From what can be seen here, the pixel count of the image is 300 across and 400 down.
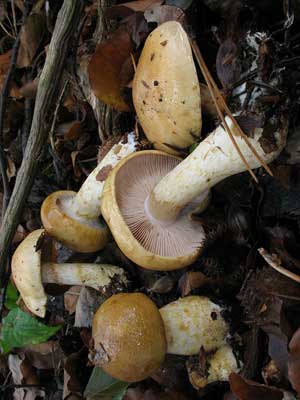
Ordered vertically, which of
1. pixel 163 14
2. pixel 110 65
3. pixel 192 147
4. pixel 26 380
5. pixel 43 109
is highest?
pixel 163 14

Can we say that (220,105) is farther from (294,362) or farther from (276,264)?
(294,362)

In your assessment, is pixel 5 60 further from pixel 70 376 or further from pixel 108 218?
pixel 70 376

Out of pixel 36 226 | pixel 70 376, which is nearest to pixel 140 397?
pixel 70 376

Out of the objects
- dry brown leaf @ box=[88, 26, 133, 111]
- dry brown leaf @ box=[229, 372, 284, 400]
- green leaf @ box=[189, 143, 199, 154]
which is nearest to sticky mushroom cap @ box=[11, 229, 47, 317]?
dry brown leaf @ box=[88, 26, 133, 111]

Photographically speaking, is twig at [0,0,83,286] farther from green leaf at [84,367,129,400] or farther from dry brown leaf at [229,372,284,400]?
dry brown leaf at [229,372,284,400]

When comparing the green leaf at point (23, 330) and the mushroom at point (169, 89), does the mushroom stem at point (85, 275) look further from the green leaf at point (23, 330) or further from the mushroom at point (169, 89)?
the mushroom at point (169, 89)

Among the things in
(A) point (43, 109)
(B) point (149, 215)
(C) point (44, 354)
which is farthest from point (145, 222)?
(C) point (44, 354)
